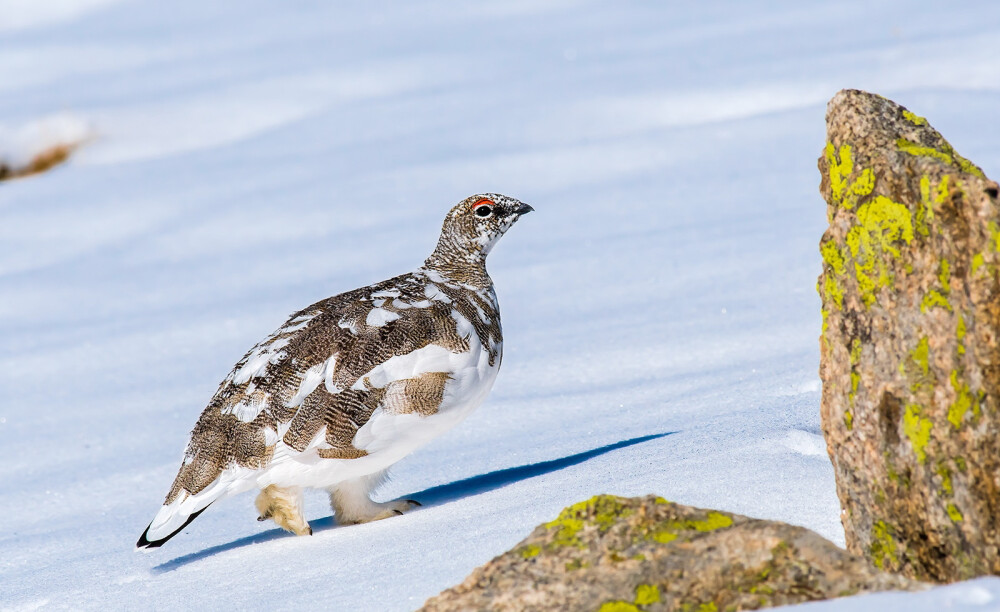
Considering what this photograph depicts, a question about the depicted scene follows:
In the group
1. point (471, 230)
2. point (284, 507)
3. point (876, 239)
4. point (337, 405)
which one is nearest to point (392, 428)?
point (337, 405)

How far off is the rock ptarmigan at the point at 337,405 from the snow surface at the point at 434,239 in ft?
0.60

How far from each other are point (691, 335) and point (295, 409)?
263cm

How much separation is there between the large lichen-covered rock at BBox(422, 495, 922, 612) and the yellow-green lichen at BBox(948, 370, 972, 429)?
32 centimetres

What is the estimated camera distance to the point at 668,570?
2.07 metres

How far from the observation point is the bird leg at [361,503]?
379 cm

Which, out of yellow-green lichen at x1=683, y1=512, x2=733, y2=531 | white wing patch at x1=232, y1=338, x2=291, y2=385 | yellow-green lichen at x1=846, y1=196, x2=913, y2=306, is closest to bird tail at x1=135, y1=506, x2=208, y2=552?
white wing patch at x1=232, y1=338, x2=291, y2=385

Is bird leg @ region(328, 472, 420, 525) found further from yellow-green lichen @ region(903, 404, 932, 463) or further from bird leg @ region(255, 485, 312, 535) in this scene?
yellow-green lichen @ region(903, 404, 932, 463)

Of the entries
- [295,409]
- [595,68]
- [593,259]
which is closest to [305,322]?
[295,409]

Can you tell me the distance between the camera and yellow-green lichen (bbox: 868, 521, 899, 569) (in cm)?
232

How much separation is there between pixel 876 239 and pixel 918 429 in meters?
0.37

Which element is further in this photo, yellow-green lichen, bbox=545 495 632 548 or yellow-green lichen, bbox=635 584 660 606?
yellow-green lichen, bbox=545 495 632 548

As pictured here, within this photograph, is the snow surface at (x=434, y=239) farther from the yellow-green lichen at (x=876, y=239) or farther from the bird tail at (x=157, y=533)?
the yellow-green lichen at (x=876, y=239)

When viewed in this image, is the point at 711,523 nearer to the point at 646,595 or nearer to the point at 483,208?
the point at 646,595

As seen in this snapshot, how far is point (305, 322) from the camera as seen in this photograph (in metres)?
3.83
